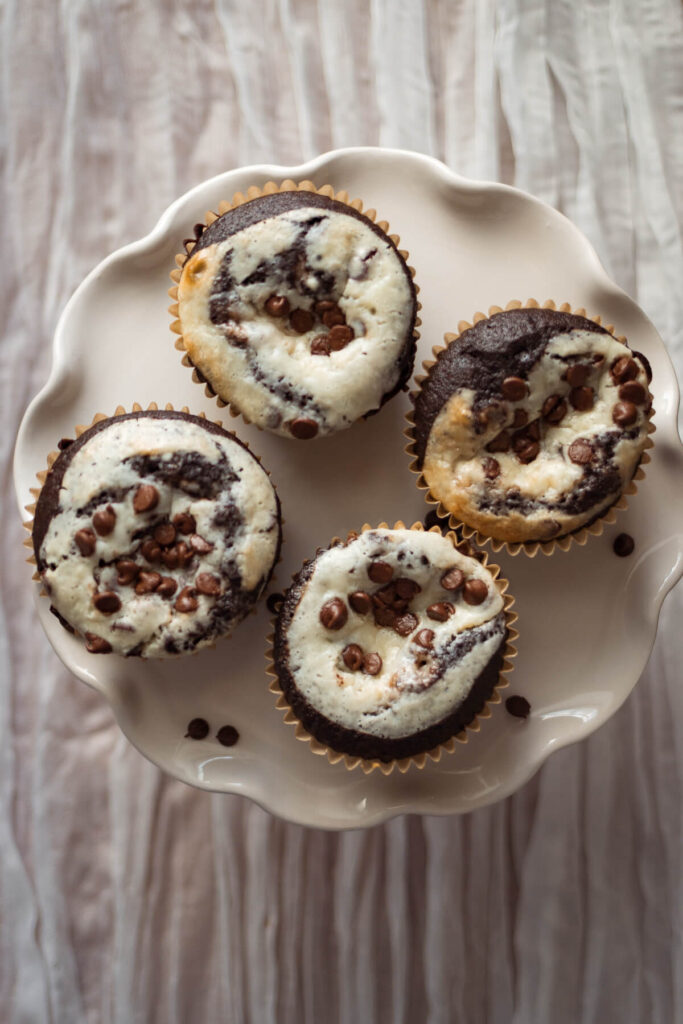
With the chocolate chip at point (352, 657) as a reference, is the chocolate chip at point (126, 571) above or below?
above

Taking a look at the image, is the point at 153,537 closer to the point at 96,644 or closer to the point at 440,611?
the point at 96,644

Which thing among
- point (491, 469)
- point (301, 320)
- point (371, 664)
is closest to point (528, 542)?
point (491, 469)

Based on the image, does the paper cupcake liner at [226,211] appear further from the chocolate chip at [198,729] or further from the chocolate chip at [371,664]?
the chocolate chip at [198,729]

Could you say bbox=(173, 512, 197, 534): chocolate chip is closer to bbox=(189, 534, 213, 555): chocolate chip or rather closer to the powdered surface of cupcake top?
bbox=(189, 534, 213, 555): chocolate chip

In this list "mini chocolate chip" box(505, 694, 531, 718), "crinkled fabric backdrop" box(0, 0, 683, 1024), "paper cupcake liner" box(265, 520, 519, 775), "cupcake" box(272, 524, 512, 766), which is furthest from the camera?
"crinkled fabric backdrop" box(0, 0, 683, 1024)

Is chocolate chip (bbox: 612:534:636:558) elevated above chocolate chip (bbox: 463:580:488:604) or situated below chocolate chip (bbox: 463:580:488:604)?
below

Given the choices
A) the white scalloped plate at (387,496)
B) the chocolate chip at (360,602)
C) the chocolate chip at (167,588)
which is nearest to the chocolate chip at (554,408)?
the white scalloped plate at (387,496)

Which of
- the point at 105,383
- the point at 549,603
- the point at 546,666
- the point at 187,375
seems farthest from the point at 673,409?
the point at 105,383

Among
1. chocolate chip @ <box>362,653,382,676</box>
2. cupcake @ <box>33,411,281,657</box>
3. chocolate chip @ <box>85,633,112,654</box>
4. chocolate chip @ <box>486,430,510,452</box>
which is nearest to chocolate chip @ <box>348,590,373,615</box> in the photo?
chocolate chip @ <box>362,653,382,676</box>
